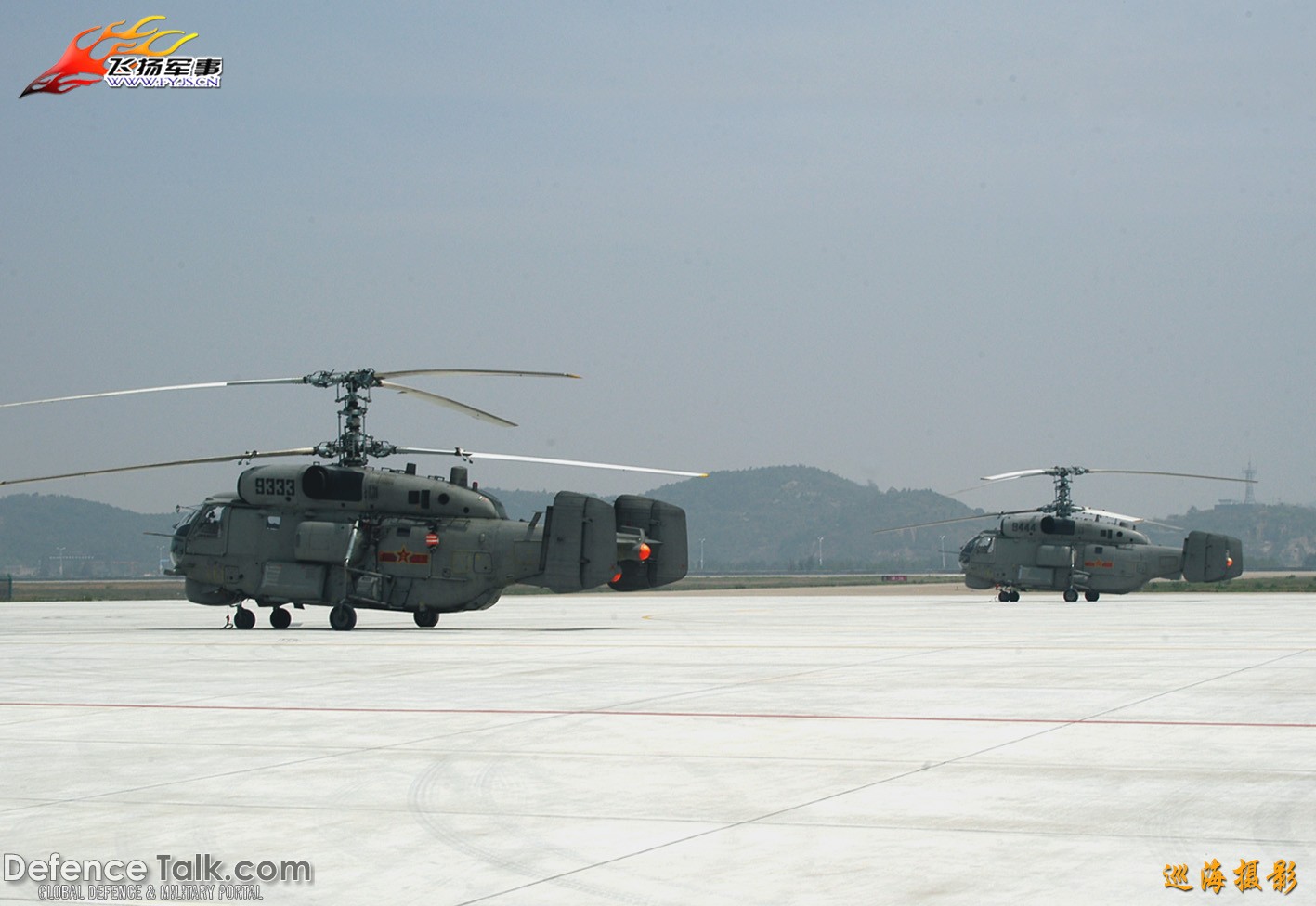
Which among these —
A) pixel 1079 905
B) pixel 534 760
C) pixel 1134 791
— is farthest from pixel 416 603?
pixel 1079 905

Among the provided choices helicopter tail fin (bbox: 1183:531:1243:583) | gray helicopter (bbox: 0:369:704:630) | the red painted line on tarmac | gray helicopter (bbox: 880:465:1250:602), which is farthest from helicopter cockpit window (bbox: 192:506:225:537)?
helicopter tail fin (bbox: 1183:531:1243:583)

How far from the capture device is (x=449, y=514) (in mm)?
31688

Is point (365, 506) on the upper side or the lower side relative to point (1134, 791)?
upper

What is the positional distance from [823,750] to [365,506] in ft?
70.6

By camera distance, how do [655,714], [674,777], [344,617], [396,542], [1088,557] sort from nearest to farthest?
[674,777] < [655,714] < [396,542] < [344,617] < [1088,557]

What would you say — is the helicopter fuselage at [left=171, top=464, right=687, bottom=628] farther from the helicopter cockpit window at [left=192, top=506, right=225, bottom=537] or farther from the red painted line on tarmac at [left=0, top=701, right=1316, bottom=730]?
the red painted line on tarmac at [left=0, top=701, right=1316, bottom=730]

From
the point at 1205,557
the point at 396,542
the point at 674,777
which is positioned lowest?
the point at 674,777

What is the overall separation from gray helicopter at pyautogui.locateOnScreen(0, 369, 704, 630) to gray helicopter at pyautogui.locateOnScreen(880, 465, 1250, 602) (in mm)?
22001

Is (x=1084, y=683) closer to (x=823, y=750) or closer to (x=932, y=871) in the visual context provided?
(x=823, y=750)

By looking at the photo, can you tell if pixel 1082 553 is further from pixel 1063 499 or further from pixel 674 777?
pixel 674 777

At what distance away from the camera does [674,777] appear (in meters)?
10.6

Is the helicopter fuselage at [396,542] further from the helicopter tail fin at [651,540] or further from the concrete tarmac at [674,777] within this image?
the concrete tarmac at [674,777]

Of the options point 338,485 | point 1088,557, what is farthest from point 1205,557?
point 338,485

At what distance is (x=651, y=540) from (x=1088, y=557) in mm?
25077
